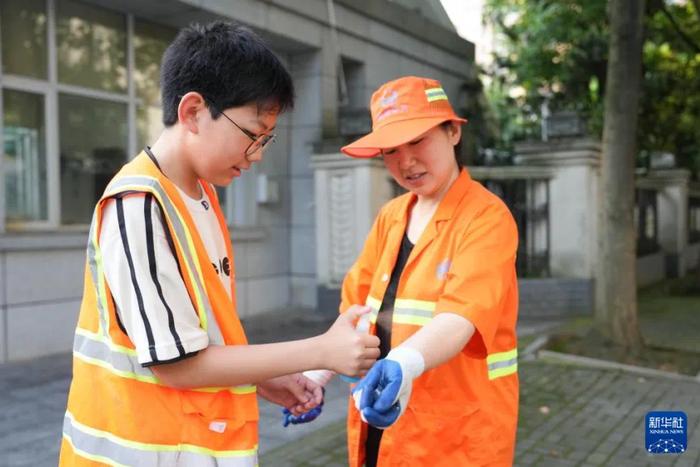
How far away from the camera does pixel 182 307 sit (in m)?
1.38

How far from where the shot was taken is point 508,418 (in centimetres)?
206

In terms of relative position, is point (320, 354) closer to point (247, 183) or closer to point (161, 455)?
point (161, 455)

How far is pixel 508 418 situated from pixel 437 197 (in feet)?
2.35

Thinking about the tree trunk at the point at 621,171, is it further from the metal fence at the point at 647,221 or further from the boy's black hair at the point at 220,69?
the metal fence at the point at 647,221

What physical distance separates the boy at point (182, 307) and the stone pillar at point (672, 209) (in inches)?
509

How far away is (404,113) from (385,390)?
0.90 metres

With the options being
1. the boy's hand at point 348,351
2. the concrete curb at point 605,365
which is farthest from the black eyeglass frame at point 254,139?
the concrete curb at point 605,365

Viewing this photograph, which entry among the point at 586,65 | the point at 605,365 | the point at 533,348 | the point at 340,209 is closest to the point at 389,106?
the point at 605,365

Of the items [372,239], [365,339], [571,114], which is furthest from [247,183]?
[365,339]

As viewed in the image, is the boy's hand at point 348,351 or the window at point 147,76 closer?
the boy's hand at point 348,351

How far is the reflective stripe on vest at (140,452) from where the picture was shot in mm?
1418

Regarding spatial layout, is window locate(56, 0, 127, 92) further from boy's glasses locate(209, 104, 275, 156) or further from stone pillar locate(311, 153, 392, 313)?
boy's glasses locate(209, 104, 275, 156)

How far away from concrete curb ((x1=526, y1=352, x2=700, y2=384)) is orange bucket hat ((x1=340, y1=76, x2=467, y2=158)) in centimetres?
472

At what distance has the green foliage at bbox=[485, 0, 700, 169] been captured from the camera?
10430mm
